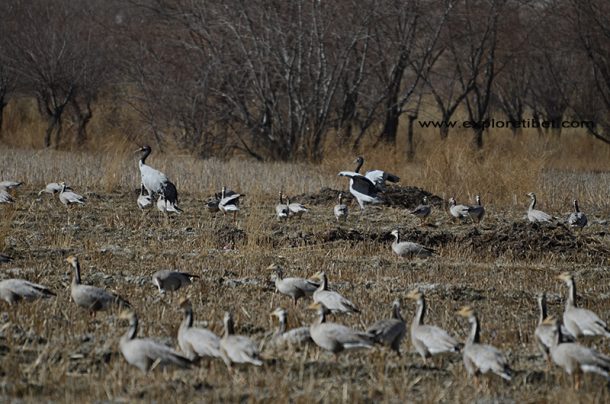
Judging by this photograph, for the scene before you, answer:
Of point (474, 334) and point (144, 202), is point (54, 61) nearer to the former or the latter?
point (144, 202)

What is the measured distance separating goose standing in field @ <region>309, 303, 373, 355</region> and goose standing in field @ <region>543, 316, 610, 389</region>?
45.5 inches

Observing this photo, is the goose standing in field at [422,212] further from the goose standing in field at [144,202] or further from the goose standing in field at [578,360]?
the goose standing in field at [578,360]

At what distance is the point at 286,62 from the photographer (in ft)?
87.0

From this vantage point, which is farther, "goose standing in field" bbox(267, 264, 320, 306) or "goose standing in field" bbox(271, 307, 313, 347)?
A: "goose standing in field" bbox(267, 264, 320, 306)

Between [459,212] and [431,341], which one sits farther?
[459,212]

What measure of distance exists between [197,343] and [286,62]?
2081 cm

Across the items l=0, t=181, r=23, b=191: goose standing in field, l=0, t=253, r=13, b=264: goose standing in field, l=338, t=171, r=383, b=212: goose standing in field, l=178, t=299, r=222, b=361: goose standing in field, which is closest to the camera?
l=178, t=299, r=222, b=361: goose standing in field

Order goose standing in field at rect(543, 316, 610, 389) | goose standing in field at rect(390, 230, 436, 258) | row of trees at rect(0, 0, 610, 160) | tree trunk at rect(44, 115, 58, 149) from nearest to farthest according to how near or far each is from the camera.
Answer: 1. goose standing in field at rect(543, 316, 610, 389)
2. goose standing in field at rect(390, 230, 436, 258)
3. row of trees at rect(0, 0, 610, 160)
4. tree trunk at rect(44, 115, 58, 149)

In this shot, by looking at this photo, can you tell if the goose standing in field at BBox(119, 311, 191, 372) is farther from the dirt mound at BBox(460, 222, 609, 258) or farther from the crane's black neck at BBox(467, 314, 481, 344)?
the dirt mound at BBox(460, 222, 609, 258)

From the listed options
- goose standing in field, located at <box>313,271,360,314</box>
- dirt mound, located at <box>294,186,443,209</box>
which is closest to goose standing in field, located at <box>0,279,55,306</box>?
goose standing in field, located at <box>313,271,360,314</box>

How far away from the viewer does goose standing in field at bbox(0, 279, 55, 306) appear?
7684mm

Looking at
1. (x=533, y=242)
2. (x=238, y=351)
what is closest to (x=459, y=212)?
(x=533, y=242)

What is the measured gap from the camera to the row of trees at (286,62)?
2689 cm

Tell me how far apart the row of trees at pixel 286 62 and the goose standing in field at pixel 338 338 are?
19369mm
